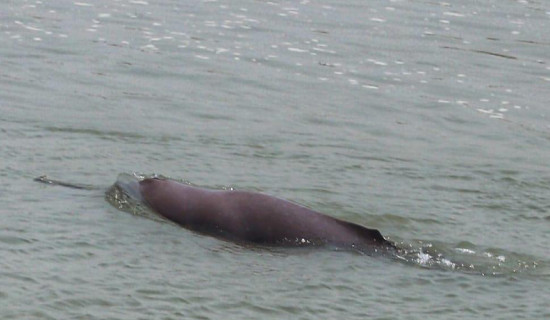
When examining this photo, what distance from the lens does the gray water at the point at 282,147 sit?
7.64 m

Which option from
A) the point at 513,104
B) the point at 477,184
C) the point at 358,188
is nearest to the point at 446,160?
the point at 477,184

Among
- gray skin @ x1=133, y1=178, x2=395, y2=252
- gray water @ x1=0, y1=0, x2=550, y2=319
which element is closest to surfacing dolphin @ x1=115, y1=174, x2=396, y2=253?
gray skin @ x1=133, y1=178, x2=395, y2=252

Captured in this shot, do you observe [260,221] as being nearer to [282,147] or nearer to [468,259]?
[468,259]

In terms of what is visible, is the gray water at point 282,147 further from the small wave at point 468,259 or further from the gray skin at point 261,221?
the gray skin at point 261,221

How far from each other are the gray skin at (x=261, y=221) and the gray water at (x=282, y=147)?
0.41 ft

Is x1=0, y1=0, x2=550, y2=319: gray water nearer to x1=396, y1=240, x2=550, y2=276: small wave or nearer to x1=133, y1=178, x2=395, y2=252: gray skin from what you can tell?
x1=396, y1=240, x2=550, y2=276: small wave

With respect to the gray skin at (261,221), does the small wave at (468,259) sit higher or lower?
lower

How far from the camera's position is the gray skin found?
27.2 ft

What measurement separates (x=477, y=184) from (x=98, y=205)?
3.25 metres

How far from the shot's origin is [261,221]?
8398 mm

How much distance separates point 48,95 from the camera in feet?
41.3

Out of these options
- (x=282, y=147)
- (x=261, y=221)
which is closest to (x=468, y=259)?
(x=261, y=221)

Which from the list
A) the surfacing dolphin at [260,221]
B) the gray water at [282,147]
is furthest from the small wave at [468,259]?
the surfacing dolphin at [260,221]

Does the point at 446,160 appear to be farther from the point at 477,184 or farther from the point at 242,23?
the point at 242,23
